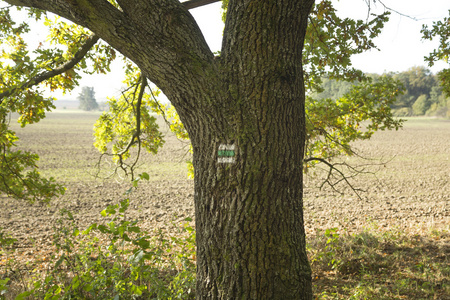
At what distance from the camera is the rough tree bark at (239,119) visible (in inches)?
86.9

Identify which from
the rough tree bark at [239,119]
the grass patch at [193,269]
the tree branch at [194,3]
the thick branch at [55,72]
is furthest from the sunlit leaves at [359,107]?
the thick branch at [55,72]

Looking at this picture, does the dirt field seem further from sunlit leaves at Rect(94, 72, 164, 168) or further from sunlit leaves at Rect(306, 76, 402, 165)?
sunlit leaves at Rect(94, 72, 164, 168)

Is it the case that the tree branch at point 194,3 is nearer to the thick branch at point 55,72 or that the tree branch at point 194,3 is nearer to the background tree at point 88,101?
the thick branch at point 55,72

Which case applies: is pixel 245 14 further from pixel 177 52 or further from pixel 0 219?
pixel 0 219

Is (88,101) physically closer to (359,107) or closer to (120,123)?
(120,123)

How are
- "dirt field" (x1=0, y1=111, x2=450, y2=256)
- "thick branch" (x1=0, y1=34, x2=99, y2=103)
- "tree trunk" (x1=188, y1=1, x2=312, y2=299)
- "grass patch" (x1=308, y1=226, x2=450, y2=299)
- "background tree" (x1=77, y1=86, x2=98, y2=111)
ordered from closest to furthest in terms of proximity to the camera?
"tree trunk" (x1=188, y1=1, x2=312, y2=299), "grass patch" (x1=308, y1=226, x2=450, y2=299), "thick branch" (x1=0, y1=34, x2=99, y2=103), "dirt field" (x1=0, y1=111, x2=450, y2=256), "background tree" (x1=77, y1=86, x2=98, y2=111)

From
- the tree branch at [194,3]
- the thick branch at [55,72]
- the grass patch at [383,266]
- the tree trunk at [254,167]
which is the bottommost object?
the grass patch at [383,266]

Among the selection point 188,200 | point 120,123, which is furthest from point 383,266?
point 188,200

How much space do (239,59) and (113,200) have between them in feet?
30.6

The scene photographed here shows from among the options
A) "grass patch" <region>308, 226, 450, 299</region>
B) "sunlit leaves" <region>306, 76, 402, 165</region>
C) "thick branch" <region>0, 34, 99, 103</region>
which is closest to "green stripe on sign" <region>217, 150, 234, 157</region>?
"grass patch" <region>308, 226, 450, 299</region>

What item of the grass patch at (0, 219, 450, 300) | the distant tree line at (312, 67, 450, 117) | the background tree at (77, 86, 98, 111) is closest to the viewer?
the grass patch at (0, 219, 450, 300)

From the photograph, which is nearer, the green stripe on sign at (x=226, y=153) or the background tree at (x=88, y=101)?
the green stripe on sign at (x=226, y=153)

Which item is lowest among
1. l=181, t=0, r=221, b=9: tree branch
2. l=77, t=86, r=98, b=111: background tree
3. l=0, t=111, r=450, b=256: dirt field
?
l=0, t=111, r=450, b=256: dirt field

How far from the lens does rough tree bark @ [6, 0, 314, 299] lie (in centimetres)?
221
